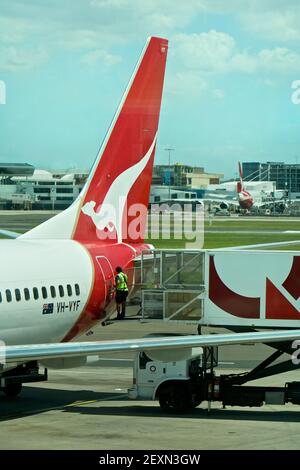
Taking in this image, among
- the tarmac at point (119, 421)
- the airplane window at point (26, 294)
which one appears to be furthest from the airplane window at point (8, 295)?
the tarmac at point (119, 421)

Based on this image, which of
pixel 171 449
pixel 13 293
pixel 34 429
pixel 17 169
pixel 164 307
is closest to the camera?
pixel 171 449

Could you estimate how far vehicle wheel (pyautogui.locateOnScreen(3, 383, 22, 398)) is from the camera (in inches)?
1014

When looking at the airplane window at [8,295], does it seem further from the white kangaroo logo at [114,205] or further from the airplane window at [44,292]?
the white kangaroo logo at [114,205]

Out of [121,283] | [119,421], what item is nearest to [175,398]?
[119,421]

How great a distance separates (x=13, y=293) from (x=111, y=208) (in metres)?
5.88

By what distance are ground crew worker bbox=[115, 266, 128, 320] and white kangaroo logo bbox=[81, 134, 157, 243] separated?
1942 millimetres

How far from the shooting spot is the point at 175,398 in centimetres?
2352

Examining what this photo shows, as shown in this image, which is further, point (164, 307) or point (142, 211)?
point (142, 211)

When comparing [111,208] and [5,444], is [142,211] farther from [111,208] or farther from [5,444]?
[5,444]

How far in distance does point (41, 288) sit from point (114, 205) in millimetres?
4853

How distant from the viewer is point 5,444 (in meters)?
19.6

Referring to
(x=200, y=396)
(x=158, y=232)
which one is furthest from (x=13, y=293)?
(x=158, y=232)

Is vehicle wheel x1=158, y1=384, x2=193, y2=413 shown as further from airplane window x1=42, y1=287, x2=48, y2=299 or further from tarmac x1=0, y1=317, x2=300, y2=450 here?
airplane window x1=42, y1=287, x2=48, y2=299

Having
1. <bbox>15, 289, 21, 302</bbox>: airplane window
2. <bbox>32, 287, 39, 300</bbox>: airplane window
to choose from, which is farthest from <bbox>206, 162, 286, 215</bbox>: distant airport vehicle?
<bbox>15, 289, 21, 302</bbox>: airplane window
